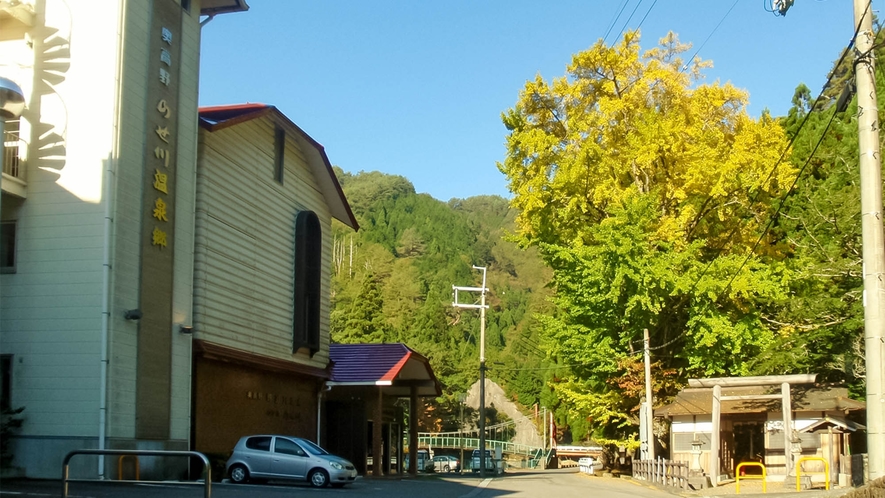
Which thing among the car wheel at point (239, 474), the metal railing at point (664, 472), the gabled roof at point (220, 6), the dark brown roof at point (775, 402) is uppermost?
the gabled roof at point (220, 6)

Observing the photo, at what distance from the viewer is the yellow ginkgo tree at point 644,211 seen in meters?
32.3

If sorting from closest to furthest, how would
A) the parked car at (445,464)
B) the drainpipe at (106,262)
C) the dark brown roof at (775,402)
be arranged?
the drainpipe at (106,262)
the dark brown roof at (775,402)
the parked car at (445,464)

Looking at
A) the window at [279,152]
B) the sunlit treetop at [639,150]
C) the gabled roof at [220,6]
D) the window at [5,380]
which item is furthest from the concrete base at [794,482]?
the gabled roof at [220,6]

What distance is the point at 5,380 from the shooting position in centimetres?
2088

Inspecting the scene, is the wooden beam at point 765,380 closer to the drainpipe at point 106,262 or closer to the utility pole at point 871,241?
the utility pole at point 871,241

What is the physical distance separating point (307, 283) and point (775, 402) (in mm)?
16723

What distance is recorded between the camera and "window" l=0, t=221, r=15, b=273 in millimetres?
21438

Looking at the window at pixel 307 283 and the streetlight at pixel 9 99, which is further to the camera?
the window at pixel 307 283

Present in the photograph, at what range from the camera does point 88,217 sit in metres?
20.8

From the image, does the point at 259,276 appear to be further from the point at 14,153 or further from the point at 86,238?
the point at 14,153

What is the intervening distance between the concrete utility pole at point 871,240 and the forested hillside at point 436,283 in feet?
167

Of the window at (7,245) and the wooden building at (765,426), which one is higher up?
the window at (7,245)

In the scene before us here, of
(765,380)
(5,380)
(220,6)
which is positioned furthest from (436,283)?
(5,380)

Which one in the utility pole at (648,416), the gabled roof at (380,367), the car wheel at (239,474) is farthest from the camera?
the gabled roof at (380,367)
